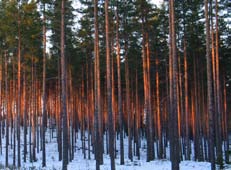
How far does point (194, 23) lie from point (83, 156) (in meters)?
15.8

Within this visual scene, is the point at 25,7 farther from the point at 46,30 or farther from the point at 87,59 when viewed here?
the point at 87,59

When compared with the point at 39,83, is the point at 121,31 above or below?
above

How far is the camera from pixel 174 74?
16.0 metres

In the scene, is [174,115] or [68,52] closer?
[174,115]

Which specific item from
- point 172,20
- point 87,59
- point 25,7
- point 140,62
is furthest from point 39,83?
point 172,20

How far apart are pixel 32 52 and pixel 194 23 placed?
44.1 ft

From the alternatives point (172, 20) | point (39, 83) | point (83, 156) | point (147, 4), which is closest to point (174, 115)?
point (172, 20)

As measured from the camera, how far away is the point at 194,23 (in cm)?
2772

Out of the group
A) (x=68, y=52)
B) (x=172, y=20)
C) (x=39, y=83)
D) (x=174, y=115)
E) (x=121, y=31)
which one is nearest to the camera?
(x=174, y=115)

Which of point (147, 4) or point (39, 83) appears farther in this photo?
point (39, 83)

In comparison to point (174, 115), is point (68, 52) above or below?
above

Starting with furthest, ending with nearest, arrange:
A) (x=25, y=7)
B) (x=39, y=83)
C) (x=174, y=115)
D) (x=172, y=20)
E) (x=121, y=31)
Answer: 1. (x=39, y=83)
2. (x=121, y=31)
3. (x=25, y=7)
4. (x=172, y=20)
5. (x=174, y=115)

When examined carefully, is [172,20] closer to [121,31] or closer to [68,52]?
[121,31]

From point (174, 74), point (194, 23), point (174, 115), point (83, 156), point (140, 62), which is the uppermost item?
point (194, 23)
